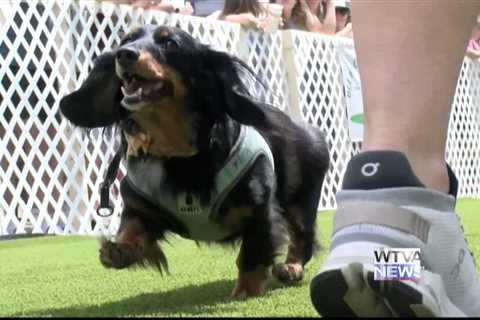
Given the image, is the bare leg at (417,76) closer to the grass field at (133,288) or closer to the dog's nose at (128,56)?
the grass field at (133,288)

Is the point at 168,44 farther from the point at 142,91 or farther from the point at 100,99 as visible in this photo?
the point at 100,99

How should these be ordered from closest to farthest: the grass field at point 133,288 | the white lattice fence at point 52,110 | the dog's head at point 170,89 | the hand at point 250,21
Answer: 1. the grass field at point 133,288
2. the dog's head at point 170,89
3. the white lattice fence at point 52,110
4. the hand at point 250,21

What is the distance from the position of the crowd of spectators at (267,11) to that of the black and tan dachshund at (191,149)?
9.16 feet

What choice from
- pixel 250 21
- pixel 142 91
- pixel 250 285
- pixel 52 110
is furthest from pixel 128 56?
pixel 250 21

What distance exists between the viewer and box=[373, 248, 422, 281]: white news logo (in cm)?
110

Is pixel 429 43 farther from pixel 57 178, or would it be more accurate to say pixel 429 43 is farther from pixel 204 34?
pixel 204 34

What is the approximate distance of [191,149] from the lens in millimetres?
2293

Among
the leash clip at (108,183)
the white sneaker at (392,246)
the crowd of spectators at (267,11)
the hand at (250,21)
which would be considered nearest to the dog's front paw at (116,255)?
the leash clip at (108,183)

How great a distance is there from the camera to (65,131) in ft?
16.0

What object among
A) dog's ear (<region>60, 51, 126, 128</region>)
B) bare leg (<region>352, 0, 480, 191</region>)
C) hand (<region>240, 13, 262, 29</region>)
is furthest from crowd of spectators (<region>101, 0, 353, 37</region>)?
bare leg (<region>352, 0, 480, 191</region>)

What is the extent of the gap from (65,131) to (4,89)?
0.45 m

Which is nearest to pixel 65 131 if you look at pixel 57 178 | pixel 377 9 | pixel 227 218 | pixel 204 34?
pixel 57 178

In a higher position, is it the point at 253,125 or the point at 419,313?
the point at 419,313

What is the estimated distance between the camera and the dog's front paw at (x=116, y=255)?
1.98 metres
